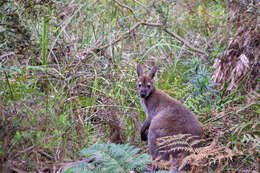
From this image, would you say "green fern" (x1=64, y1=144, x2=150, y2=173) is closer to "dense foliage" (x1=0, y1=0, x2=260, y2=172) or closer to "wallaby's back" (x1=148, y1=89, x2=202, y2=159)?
"dense foliage" (x1=0, y1=0, x2=260, y2=172)

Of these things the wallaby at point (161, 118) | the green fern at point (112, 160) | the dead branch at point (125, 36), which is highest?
the dead branch at point (125, 36)

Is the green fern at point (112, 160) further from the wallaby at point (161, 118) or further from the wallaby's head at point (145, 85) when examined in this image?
the wallaby's head at point (145, 85)

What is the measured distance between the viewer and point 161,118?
465cm

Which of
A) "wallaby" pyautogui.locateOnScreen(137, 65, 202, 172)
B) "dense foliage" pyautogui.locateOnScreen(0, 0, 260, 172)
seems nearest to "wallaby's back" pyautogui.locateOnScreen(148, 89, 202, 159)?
"wallaby" pyautogui.locateOnScreen(137, 65, 202, 172)

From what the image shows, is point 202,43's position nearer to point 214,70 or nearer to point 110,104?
point 214,70

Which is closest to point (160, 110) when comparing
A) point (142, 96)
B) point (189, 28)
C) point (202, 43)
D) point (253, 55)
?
point (142, 96)

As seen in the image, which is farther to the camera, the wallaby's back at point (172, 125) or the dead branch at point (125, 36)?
the dead branch at point (125, 36)

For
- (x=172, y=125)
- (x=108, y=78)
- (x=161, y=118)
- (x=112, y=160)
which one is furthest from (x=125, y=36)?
(x=112, y=160)

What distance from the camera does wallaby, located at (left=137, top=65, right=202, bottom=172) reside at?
4.26 metres

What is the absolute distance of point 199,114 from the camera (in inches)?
206

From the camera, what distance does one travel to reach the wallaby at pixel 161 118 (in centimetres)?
426

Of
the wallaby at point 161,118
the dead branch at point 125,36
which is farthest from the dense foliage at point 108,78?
the wallaby at point 161,118

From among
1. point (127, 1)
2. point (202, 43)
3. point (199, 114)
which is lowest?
point (199, 114)

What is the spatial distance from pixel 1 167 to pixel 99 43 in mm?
4282
